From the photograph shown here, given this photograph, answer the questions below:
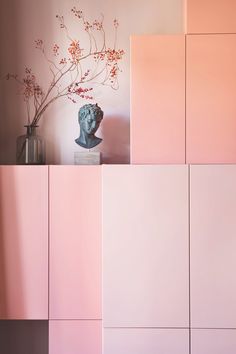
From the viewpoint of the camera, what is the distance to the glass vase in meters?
2.57

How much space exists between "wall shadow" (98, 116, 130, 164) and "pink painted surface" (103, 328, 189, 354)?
1094 mm

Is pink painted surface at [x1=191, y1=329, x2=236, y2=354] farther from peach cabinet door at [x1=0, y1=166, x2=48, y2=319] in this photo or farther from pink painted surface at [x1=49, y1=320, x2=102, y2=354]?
peach cabinet door at [x1=0, y1=166, x2=48, y2=319]

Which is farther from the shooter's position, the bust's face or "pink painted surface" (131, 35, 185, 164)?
the bust's face

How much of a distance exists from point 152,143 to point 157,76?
378mm

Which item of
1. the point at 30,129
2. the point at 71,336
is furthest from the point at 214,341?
the point at 30,129

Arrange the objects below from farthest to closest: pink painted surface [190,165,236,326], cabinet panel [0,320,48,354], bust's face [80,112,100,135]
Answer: cabinet panel [0,320,48,354] < bust's face [80,112,100,135] < pink painted surface [190,165,236,326]

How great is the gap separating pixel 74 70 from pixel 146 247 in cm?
130

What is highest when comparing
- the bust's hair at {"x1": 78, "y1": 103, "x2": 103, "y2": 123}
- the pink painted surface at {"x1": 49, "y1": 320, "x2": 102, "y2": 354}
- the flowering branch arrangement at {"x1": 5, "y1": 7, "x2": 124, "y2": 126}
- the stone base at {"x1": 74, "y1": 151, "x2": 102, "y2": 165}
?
the flowering branch arrangement at {"x1": 5, "y1": 7, "x2": 124, "y2": 126}

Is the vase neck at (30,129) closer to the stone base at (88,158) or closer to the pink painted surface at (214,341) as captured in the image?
the stone base at (88,158)

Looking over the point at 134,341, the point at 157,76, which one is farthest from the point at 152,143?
the point at 134,341

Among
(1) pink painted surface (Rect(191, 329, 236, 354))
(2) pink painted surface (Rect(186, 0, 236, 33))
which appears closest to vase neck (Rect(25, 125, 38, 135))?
(2) pink painted surface (Rect(186, 0, 236, 33))

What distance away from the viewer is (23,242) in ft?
7.84

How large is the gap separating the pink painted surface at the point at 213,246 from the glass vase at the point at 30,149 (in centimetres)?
99

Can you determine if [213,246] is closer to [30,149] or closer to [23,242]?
[23,242]
